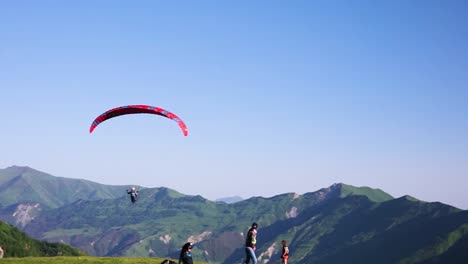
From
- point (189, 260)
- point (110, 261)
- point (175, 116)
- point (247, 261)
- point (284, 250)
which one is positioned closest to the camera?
point (189, 260)

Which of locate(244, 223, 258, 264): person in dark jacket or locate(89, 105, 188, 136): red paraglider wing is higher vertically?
locate(89, 105, 188, 136): red paraglider wing

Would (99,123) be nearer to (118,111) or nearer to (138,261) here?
(118,111)

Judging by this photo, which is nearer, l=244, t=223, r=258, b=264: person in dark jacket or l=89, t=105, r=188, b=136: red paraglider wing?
l=244, t=223, r=258, b=264: person in dark jacket

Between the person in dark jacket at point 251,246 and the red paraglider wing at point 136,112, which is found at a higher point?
the red paraglider wing at point 136,112

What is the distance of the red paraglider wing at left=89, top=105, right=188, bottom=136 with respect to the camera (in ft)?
144

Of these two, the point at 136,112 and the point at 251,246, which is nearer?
the point at 251,246

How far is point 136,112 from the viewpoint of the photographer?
47688mm

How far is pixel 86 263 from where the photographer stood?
5509 centimetres

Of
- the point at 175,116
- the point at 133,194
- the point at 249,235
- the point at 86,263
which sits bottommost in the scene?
the point at 86,263

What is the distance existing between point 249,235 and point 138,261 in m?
Result: 30.1

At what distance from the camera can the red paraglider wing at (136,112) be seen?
44.0 metres

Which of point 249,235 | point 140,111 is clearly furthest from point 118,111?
point 249,235

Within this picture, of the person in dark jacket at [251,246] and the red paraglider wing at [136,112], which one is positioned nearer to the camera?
the person in dark jacket at [251,246]

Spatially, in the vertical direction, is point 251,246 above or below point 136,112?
below
